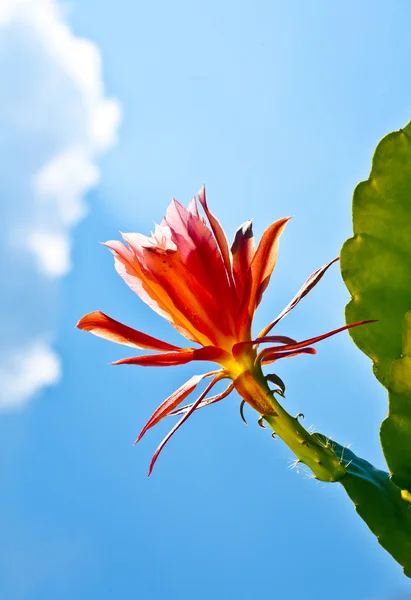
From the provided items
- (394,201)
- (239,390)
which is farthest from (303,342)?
(394,201)

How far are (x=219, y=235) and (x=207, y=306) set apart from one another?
96mm

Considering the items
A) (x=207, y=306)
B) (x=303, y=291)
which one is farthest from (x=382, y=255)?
(x=207, y=306)

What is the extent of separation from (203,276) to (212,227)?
77 mm

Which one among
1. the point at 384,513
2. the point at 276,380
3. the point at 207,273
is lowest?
the point at 384,513

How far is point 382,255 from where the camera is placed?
783 mm

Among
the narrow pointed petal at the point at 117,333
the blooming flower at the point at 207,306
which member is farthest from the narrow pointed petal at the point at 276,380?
the narrow pointed petal at the point at 117,333

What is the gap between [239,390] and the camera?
0.70 metres

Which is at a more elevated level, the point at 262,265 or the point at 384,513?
the point at 262,265

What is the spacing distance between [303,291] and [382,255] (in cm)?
12

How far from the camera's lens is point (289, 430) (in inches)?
28.9

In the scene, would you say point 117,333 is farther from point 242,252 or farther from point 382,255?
point 382,255

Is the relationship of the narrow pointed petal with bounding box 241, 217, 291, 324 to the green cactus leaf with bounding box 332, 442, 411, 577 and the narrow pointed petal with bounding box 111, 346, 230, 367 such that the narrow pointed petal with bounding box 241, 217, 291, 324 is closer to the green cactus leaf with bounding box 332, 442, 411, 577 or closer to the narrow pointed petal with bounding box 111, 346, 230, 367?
the narrow pointed petal with bounding box 111, 346, 230, 367

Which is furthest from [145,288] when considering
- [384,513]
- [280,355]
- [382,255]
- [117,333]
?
[384,513]

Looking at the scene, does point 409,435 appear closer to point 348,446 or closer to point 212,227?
point 348,446
